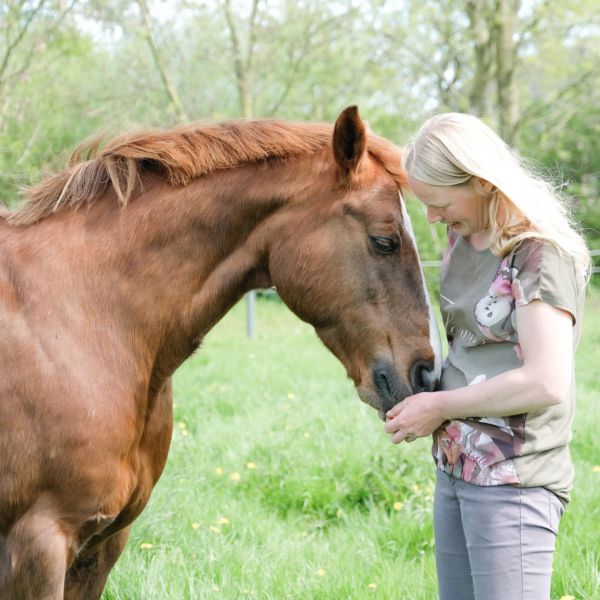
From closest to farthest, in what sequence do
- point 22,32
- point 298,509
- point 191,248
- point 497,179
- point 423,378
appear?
point 497,179 → point 423,378 → point 191,248 → point 298,509 → point 22,32

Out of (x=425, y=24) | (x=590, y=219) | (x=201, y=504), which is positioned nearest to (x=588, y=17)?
(x=425, y=24)

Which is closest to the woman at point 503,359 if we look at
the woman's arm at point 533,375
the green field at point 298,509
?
the woman's arm at point 533,375

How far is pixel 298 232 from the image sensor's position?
2.28 m

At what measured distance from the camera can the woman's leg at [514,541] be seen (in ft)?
6.25

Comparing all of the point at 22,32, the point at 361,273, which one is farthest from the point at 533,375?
the point at 22,32

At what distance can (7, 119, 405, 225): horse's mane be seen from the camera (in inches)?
91.6

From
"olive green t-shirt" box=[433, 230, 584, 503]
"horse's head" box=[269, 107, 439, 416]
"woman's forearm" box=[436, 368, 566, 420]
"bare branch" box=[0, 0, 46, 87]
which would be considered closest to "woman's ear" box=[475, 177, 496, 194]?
"olive green t-shirt" box=[433, 230, 584, 503]

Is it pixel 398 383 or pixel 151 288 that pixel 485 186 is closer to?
pixel 398 383

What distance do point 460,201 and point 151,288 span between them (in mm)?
920

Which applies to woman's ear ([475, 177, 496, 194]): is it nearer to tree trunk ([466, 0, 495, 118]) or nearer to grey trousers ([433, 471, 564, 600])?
grey trousers ([433, 471, 564, 600])

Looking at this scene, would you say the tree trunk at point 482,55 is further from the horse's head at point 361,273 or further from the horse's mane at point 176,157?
the horse's head at point 361,273

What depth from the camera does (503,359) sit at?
200cm

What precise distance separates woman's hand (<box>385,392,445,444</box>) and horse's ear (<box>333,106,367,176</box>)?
2.31ft

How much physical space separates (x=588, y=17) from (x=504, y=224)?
40.3 feet
